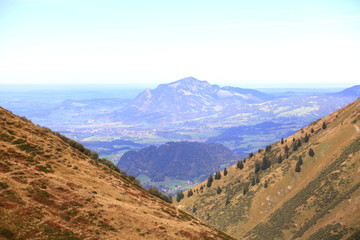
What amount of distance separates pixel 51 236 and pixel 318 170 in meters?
160

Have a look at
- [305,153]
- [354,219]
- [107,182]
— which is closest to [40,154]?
[107,182]

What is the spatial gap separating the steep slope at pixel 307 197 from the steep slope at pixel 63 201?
8841cm

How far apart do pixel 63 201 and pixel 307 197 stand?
136640 mm

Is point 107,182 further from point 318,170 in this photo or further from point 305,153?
point 305,153

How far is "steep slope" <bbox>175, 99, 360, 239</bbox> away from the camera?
4832 inches

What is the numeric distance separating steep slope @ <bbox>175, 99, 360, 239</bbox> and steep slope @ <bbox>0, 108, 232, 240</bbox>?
88410mm

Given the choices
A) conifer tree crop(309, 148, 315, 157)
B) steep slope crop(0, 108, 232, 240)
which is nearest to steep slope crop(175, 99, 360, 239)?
conifer tree crop(309, 148, 315, 157)

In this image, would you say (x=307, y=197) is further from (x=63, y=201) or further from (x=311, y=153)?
(x=63, y=201)

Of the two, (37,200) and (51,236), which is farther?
(37,200)

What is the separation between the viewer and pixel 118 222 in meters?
47.4

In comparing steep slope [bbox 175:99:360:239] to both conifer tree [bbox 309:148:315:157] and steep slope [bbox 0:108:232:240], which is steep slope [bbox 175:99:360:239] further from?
steep slope [bbox 0:108:232:240]

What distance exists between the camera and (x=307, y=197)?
484 ft

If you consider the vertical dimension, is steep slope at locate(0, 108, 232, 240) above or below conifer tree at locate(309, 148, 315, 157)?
above

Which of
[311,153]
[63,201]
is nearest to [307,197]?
[311,153]
